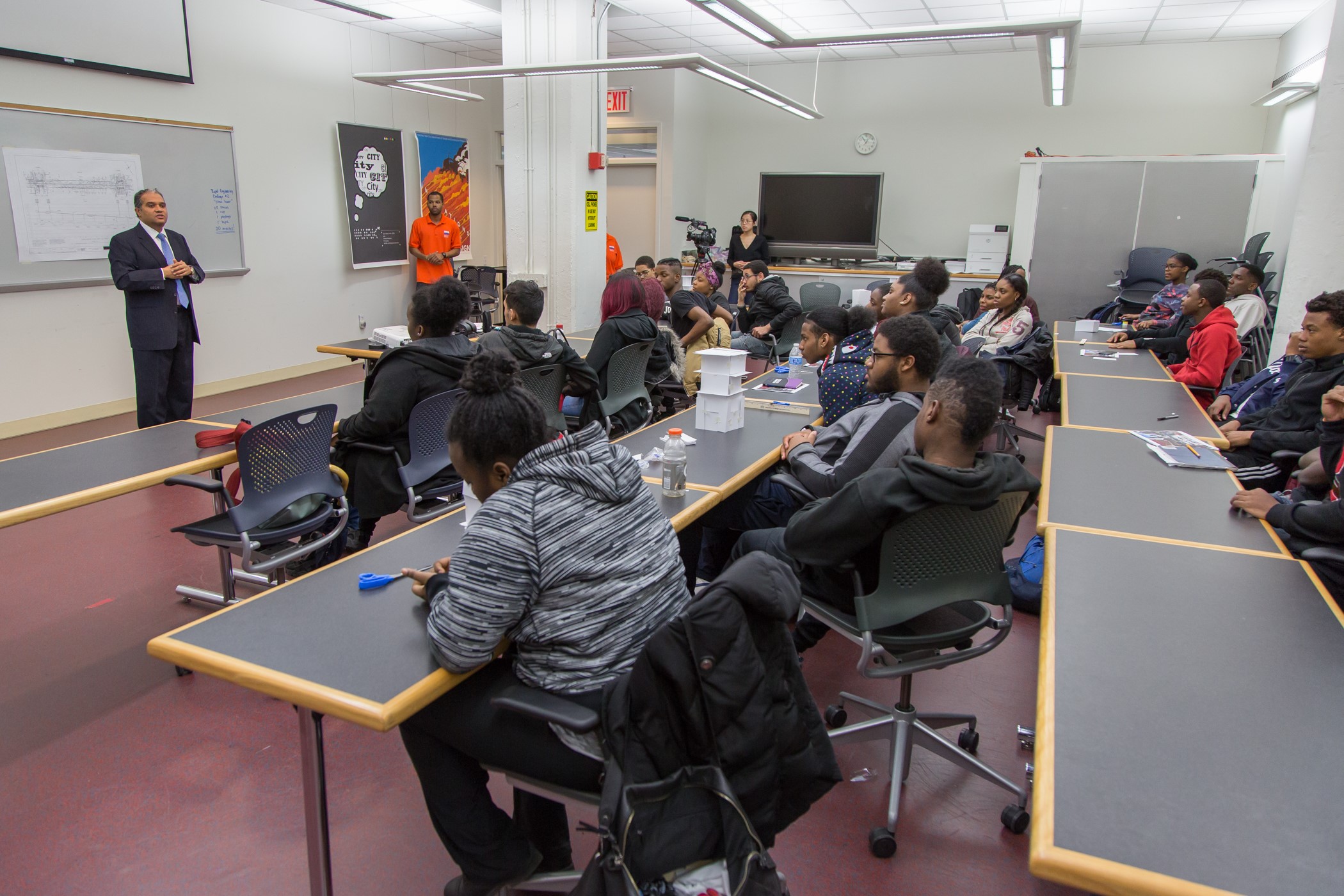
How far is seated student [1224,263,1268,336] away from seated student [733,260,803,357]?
293cm

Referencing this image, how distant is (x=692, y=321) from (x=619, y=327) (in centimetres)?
137

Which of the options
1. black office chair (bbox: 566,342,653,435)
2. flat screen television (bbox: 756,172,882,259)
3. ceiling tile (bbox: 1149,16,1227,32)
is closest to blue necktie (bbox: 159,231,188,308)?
black office chair (bbox: 566,342,653,435)

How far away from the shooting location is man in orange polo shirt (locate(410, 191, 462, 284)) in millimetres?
8539

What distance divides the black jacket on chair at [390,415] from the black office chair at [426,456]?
26mm

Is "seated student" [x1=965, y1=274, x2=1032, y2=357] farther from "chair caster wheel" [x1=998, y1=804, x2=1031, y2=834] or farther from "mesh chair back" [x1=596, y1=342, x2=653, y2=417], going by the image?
"chair caster wheel" [x1=998, y1=804, x2=1031, y2=834]

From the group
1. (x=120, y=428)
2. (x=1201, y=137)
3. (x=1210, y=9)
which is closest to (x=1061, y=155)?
(x=1201, y=137)

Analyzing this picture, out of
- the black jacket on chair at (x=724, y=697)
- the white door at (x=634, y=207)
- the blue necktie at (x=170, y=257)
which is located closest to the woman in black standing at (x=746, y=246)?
the white door at (x=634, y=207)

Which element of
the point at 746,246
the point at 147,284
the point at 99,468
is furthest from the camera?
the point at 746,246

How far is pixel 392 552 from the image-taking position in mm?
2021

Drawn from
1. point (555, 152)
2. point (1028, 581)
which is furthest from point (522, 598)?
point (555, 152)

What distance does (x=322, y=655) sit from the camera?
1.55 metres

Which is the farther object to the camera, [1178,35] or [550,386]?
[1178,35]

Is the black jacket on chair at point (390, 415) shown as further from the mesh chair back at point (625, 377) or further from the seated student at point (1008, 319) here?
the seated student at point (1008, 319)

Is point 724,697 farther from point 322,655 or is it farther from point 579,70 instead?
point 579,70
